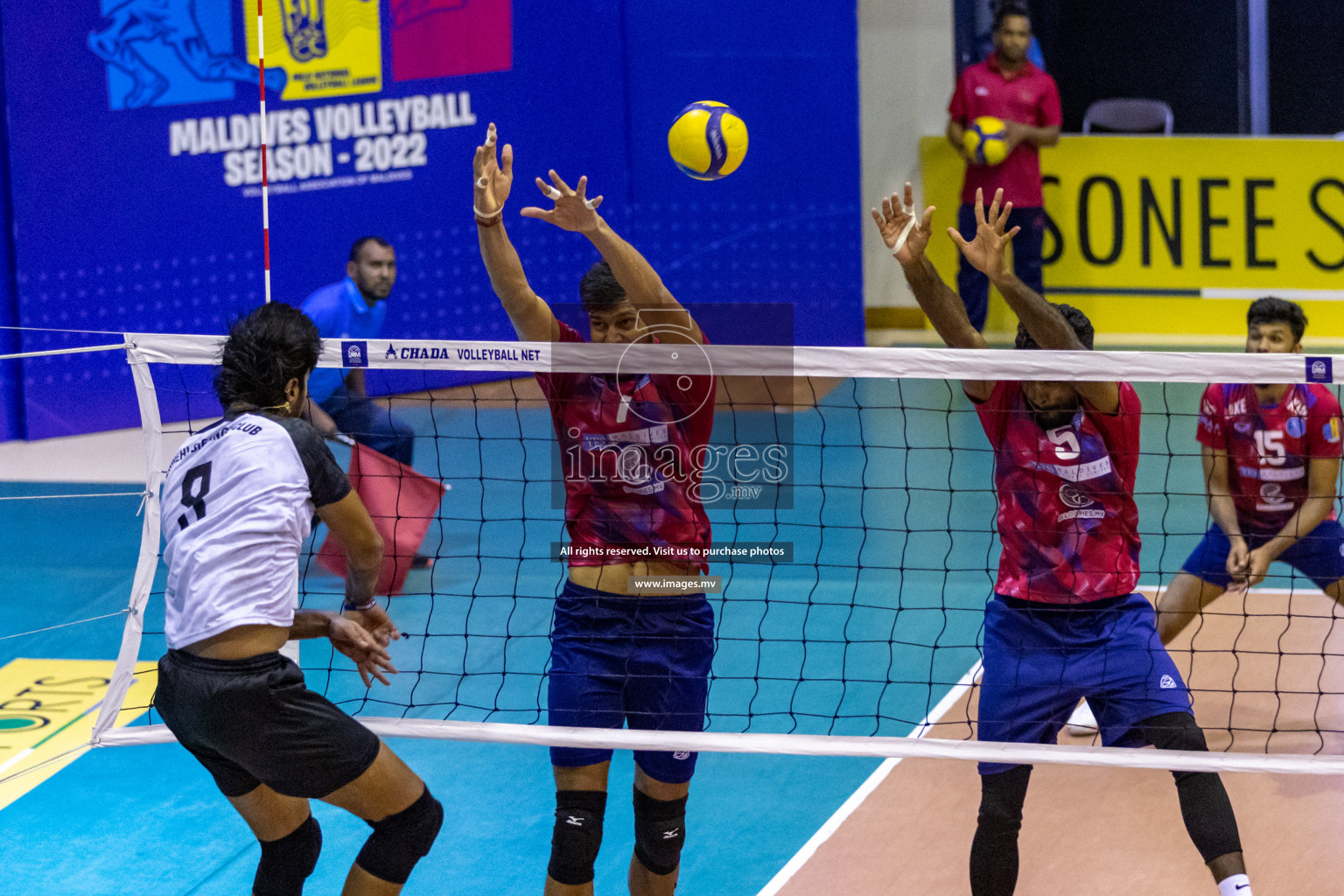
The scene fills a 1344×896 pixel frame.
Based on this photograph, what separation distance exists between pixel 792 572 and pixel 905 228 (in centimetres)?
384

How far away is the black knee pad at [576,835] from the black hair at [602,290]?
132 centimetres

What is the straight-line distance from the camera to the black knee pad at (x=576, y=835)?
3.90 meters

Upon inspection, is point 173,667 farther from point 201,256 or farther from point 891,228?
point 201,256

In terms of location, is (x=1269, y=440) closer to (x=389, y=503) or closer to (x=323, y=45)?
(x=389, y=503)

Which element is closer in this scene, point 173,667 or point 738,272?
point 173,667

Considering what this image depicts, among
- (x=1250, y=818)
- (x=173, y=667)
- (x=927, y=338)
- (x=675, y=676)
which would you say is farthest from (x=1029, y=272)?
(x=173, y=667)

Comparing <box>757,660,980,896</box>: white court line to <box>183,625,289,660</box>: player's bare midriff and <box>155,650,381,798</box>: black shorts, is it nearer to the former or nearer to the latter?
<box>155,650,381,798</box>: black shorts

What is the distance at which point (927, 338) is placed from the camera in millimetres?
12906

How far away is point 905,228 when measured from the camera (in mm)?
4059

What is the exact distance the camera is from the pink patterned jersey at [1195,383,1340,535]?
531 cm

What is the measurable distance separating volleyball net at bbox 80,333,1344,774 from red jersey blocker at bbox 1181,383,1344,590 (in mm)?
267

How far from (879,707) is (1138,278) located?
318 inches

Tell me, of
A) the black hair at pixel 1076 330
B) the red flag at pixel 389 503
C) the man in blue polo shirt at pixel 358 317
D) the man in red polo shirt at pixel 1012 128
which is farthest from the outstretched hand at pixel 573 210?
the man in red polo shirt at pixel 1012 128

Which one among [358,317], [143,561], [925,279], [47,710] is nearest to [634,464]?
[925,279]
